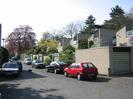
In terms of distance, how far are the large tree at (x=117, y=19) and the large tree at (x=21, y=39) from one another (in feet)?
85.8

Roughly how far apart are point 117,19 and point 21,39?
33521mm

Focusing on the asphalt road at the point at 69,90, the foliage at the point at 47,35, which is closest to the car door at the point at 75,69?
the asphalt road at the point at 69,90

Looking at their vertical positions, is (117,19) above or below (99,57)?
above

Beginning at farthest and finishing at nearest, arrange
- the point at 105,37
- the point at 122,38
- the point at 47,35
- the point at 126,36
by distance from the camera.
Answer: the point at 47,35
the point at 105,37
the point at 122,38
the point at 126,36

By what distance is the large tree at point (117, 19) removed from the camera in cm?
8050

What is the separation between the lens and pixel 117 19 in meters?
84.5

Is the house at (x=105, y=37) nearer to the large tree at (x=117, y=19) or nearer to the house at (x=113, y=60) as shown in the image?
the large tree at (x=117, y=19)

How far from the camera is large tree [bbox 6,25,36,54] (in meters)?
96.7

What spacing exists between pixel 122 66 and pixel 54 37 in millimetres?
76932

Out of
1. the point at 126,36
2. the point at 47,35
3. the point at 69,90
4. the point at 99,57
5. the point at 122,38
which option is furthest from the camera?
the point at 47,35

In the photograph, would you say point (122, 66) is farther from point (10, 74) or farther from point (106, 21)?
point (106, 21)

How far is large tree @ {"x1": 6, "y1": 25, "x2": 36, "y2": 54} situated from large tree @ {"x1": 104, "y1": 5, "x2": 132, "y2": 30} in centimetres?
2617

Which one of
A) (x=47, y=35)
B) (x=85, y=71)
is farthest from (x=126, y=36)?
(x=47, y=35)

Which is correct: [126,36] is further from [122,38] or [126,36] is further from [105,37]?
[105,37]
